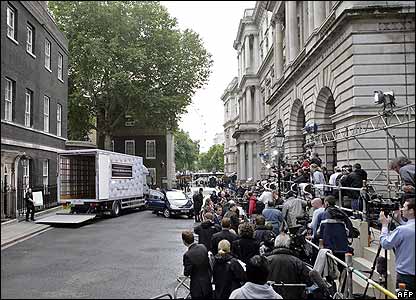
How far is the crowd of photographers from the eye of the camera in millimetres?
5030

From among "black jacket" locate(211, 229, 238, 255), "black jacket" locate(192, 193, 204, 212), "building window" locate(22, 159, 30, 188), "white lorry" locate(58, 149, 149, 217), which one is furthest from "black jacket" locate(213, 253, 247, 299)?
"black jacket" locate(192, 193, 204, 212)

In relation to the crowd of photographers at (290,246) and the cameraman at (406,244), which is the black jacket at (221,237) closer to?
the crowd of photographers at (290,246)

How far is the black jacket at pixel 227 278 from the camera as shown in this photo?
580 cm

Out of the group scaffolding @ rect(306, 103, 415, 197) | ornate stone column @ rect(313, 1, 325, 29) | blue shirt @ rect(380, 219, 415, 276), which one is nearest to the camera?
scaffolding @ rect(306, 103, 415, 197)

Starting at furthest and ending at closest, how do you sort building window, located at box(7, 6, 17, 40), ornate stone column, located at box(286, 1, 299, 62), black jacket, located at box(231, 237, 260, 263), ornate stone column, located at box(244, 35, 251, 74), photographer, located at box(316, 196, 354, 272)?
photographer, located at box(316, 196, 354, 272) → black jacket, located at box(231, 237, 260, 263) → ornate stone column, located at box(244, 35, 251, 74) → ornate stone column, located at box(286, 1, 299, 62) → building window, located at box(7, 6, 17, 40)

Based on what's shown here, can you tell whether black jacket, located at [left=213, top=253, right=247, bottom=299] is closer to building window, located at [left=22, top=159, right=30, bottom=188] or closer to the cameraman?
the cameraman

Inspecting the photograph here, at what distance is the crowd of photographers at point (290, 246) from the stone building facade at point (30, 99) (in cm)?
226

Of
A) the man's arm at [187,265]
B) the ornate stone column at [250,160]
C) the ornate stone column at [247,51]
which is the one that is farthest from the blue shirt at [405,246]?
the ornate stone column at [247,51]

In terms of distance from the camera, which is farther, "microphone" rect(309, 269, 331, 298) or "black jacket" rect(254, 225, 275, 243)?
"black jacket" rect(254, 225, 275, 243)

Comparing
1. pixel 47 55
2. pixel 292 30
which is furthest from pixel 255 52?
pixel 47 55

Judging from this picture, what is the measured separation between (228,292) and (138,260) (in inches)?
124

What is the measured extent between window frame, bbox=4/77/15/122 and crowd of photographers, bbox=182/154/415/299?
2.73m

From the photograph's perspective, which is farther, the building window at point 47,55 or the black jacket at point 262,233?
the black jacket at point 262,233

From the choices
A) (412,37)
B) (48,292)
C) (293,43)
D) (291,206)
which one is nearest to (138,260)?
(48,292)
